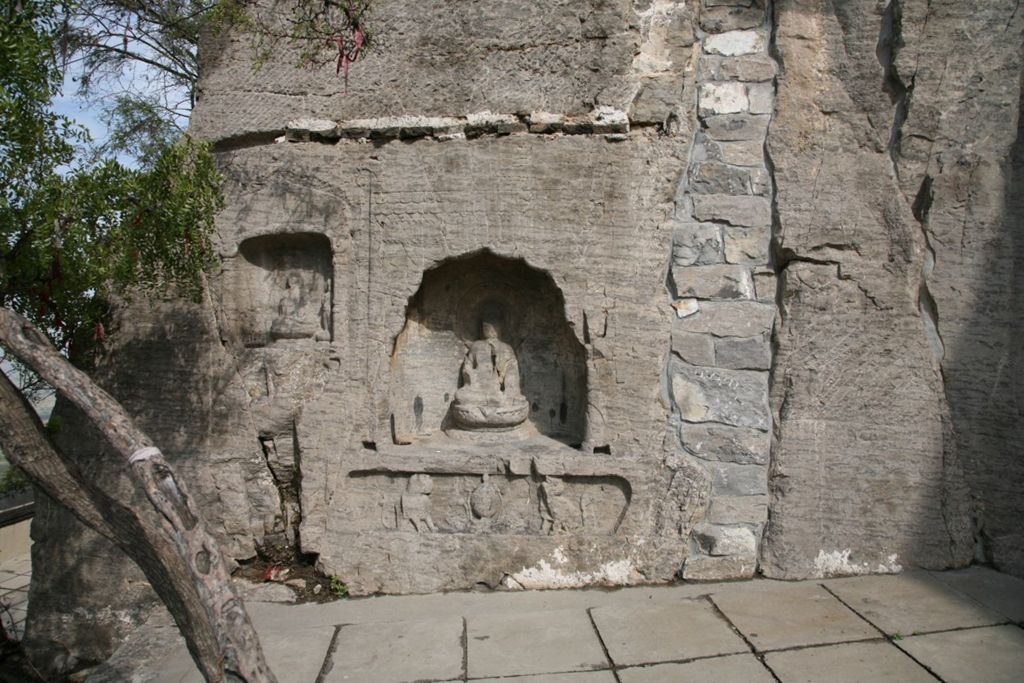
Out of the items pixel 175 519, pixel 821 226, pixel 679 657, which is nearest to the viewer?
pixel 175 519

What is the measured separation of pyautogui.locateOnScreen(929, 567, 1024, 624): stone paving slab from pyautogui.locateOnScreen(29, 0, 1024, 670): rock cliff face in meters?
0.12

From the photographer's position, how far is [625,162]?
3631 millimetres

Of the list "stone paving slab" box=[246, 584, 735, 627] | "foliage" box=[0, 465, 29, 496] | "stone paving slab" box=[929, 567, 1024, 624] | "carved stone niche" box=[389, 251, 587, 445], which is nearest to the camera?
"stone paving slab" box=[929, 567, 1024, 624]

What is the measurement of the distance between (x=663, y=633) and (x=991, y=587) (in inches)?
71.8

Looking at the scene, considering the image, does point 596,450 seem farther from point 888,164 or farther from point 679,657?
point 888,164

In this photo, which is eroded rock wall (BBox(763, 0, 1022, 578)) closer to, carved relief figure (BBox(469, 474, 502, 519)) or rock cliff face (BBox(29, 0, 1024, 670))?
rock cliff face (BBox(29, 0, 1024, 670))

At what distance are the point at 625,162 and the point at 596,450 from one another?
5.33 feet

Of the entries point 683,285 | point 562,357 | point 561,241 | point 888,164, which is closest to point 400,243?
point 561,241

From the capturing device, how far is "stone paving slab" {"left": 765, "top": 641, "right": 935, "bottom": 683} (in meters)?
2.68

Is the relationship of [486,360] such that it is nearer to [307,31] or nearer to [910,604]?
[307,31]

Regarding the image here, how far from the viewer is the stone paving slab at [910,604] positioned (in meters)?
3.09

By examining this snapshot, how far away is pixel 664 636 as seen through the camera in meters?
3.07

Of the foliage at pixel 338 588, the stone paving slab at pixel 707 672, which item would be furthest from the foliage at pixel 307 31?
the stone paving slab at pixel 707 672

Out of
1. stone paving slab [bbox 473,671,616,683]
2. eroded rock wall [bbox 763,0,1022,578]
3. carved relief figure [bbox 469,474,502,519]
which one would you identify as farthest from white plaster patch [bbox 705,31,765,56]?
stone paving slab [bbox 473,671,616,683]
